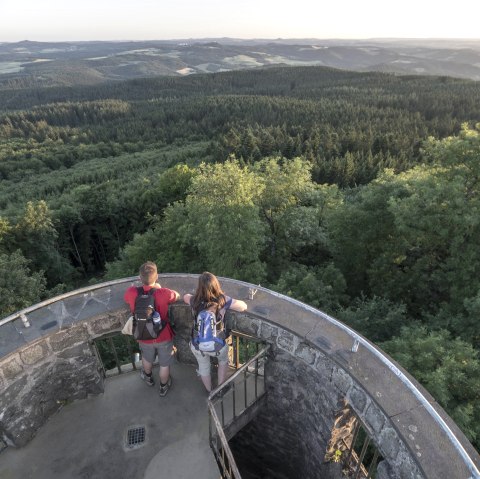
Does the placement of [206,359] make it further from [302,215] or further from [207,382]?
[302,215]

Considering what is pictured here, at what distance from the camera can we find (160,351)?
6895mm

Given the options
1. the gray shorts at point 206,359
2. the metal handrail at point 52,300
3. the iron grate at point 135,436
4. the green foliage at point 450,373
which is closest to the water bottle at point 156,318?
the gray shorts at point 206,359

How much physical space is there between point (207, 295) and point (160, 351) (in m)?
1.81

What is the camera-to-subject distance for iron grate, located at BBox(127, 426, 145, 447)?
21.3ft

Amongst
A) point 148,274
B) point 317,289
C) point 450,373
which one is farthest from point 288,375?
point 317,289

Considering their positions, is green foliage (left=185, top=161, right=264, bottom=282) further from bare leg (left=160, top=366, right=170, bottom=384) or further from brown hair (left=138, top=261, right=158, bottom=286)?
brown hair (left=138, top=261, right=158, bottom=286)

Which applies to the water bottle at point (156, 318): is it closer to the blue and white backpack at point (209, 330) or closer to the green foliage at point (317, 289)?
the blue and white backpack at point (209, 330)

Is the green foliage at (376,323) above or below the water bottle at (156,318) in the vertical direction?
below

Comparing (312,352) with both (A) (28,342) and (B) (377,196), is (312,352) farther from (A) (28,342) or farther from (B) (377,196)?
(B) (377,196)

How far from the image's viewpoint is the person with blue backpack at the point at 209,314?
5969mm

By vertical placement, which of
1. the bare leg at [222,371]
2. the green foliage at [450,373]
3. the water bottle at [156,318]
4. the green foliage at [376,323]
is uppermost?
the water bottle at [156,318]

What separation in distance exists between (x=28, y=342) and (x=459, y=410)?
9255 millimetres

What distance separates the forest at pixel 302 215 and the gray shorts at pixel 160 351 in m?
6.24

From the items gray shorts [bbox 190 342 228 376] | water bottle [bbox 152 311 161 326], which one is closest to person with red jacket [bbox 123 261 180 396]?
water bottle [bbox 152 311 161 326]
